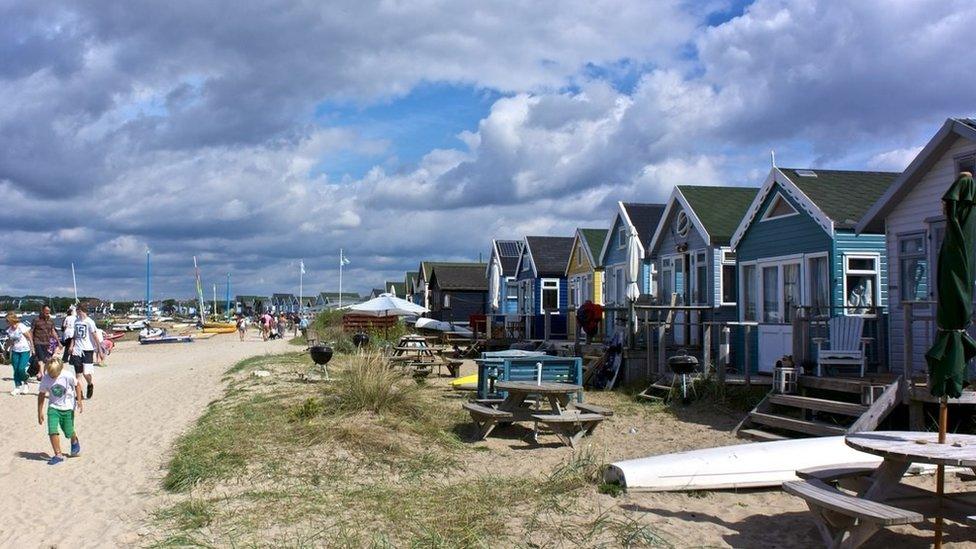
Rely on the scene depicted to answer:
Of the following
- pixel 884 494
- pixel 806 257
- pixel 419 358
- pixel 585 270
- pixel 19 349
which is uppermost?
pixel 585 270

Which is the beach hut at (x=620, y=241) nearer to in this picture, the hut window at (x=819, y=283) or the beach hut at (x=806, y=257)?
the beach hut at (x=806, y=257)

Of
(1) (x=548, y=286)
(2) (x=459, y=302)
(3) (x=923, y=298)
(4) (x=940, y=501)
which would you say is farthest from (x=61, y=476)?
(2) (x=459, y=302)

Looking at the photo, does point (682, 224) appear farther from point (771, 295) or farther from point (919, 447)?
point (919, 447)

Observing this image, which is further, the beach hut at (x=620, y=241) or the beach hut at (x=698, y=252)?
the beach hut at (x=620, y=241)

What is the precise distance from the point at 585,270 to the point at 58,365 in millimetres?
21563

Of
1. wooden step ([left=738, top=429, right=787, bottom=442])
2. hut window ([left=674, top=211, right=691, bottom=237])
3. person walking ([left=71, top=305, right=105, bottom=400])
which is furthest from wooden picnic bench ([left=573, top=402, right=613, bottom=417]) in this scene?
hut window ([left=674, top=211, right=691, bottom=237])

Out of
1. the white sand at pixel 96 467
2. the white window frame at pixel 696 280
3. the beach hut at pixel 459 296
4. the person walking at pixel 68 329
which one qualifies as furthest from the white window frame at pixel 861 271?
the beach hut at pixel 459 296

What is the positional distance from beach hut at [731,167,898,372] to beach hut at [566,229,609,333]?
37.2 ft

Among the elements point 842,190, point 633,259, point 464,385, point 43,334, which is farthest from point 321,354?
point 842,190

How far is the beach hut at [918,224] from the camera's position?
11.8 meters

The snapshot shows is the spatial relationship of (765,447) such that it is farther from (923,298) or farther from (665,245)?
(665,245)

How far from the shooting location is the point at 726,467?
8234 millimetres

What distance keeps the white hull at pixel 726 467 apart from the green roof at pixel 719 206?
35.8 feet

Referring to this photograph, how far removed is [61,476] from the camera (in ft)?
32.6
